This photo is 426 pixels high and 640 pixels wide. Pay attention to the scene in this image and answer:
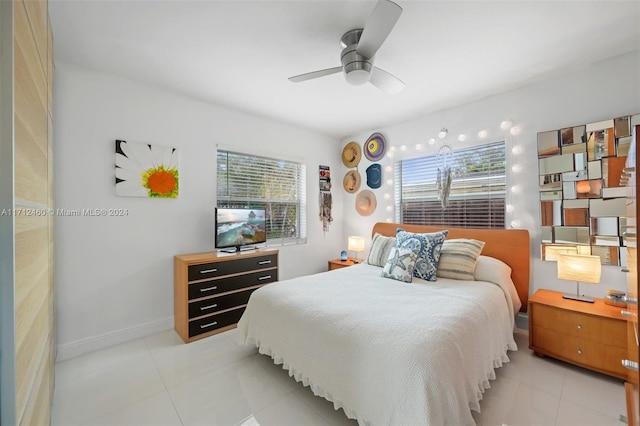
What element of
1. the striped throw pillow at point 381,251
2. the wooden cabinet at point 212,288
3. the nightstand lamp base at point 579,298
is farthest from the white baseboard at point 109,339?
the nightstand lamp base at point 579,298

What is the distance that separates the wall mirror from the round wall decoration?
201 centimetres

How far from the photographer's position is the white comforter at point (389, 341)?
1.23 metres

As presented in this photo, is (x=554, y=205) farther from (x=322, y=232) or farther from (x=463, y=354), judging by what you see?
(x=322, y=232)

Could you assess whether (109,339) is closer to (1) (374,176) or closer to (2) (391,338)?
(2) (391,338)

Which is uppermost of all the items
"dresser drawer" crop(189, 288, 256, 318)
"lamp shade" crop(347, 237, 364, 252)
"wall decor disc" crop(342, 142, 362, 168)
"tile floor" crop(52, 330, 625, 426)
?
"wall decor disc" crop(342, 142, 362, 168)

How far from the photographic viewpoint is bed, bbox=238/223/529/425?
1.24m

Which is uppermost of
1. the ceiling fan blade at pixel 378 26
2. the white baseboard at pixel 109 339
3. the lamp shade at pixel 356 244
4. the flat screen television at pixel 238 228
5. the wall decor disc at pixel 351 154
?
the ceiling fan blade at pixel 378 26

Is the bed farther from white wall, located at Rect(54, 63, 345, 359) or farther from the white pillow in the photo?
white wall, located at Rect(54, 63, 345, 359)

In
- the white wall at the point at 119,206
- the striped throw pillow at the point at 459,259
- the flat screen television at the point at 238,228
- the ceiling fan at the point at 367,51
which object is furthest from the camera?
the flat screen television at the point at 238,228

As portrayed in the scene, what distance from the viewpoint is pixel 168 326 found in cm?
284

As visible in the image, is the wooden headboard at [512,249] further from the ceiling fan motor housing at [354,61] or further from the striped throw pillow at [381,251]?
the ceiling fan motor housing at [354,61]

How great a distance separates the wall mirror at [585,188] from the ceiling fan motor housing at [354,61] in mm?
1986

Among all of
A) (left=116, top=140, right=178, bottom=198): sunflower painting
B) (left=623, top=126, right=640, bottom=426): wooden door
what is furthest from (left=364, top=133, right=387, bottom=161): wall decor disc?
(left=623, top=126, right=640, bottom=426): wooden door

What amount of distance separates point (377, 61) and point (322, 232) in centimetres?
263
